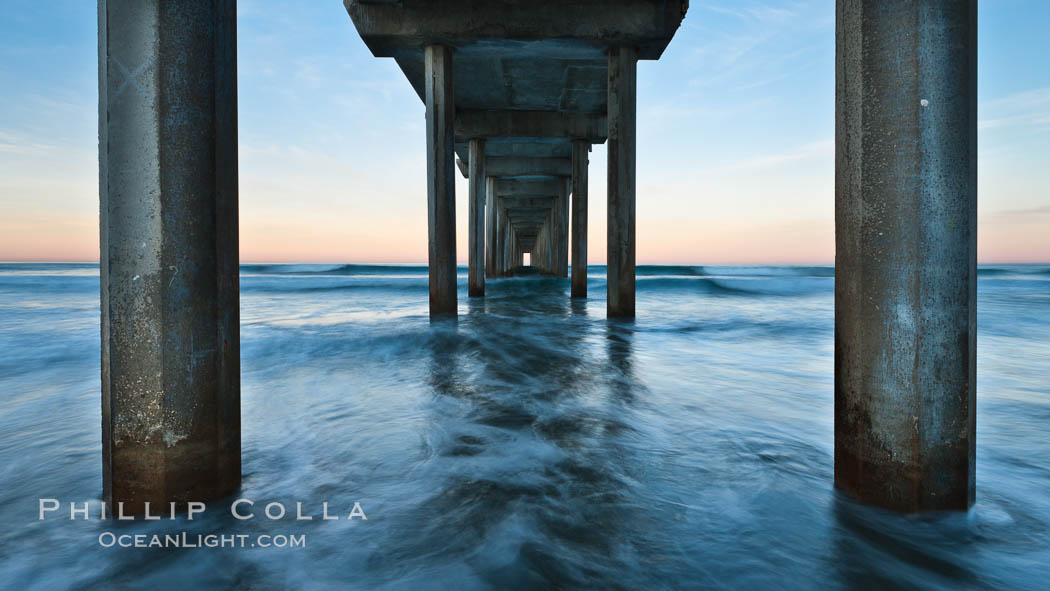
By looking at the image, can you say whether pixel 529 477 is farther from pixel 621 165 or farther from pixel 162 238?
pixel 621 165

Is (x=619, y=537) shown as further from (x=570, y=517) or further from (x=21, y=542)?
(x=21, y=542)

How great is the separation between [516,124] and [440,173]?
7.05 m

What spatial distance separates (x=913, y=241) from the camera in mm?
1890

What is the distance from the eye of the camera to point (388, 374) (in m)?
5.35

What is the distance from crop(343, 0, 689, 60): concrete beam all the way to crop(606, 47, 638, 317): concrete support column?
1.61 feet

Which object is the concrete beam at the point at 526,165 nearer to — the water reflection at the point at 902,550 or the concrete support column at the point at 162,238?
the concrete support column at the point at 162,238

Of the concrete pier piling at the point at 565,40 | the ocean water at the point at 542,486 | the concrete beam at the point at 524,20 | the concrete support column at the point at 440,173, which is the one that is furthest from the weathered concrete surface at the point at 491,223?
the ocean water at the point at 542,486

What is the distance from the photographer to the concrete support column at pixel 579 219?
14773mm

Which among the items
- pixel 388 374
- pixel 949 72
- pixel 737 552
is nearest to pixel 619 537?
pixel 737 552

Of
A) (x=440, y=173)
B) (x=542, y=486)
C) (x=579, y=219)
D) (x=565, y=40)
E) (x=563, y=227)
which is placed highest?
(x=565, y=40)

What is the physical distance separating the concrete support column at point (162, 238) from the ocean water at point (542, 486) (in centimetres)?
34

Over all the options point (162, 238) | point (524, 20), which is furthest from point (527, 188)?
point (162, 238)

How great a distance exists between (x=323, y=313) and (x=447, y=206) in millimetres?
5271

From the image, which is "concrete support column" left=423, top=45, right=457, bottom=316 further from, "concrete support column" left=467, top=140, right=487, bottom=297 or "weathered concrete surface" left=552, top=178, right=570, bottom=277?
"weathered concrete surface" left=552, top=178, right=570, bottom=277
